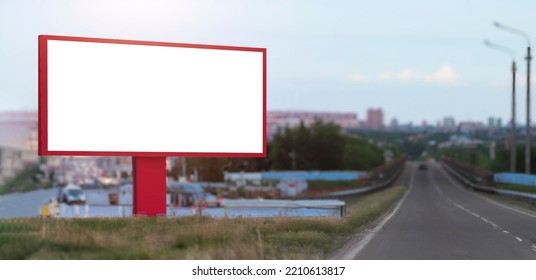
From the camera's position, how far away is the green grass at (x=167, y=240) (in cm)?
2011

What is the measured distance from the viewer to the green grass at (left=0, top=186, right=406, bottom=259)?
20109 millimetres

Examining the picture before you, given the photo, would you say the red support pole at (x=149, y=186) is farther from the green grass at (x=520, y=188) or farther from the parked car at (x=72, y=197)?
the parked car at (x=72, y=197)

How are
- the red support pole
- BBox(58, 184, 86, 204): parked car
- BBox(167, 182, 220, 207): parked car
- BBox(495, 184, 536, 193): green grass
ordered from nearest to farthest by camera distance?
the red support pole < BBox(495, 184, 536, 193): green grass < BBox(167, 182, 220, 207): parked car < BBox(58, 184, 86, 204): parked car

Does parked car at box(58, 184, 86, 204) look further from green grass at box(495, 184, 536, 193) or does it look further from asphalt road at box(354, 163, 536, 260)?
asphalt road at box(354, 163, 536, 260)

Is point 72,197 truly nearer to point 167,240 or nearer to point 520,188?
point 520,188

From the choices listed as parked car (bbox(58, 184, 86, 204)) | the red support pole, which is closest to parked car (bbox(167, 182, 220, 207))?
parked car (bbox(58, 184, 86, 204))

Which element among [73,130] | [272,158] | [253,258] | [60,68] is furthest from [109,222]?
[272,158]

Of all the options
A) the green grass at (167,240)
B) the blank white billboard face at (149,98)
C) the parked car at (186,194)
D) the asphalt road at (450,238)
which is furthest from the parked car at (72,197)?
the green grass at (167,240)

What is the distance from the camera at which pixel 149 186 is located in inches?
1264

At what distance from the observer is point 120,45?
99.0 feet

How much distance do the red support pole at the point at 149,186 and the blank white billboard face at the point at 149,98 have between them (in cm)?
82

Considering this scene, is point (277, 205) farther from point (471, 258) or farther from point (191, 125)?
point (471, 258)

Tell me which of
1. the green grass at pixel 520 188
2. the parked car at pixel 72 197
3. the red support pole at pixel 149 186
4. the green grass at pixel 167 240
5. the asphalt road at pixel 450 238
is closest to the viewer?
the green grass at pixel 167 240

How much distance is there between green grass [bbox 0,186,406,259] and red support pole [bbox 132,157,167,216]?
7.21ft
